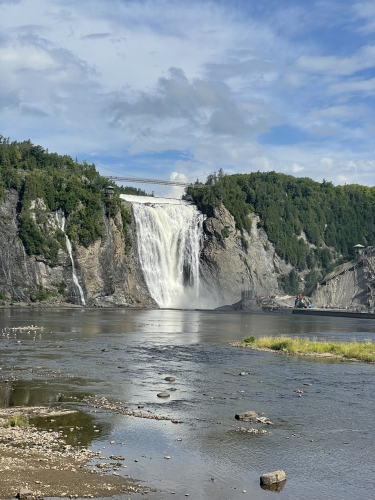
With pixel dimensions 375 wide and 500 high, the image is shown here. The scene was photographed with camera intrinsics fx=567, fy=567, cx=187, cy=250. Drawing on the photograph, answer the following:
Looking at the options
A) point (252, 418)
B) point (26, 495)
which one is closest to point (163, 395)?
point (252, 418)

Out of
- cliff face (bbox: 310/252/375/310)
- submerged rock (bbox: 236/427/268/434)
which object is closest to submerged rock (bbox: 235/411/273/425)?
submerged rock (bbox: 236/427/268/434)

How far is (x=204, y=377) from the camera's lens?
2881 cm

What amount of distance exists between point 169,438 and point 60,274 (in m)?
103

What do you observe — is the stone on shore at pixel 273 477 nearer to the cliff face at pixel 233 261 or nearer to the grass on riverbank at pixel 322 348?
the grass on riverbank at pixel 322 348

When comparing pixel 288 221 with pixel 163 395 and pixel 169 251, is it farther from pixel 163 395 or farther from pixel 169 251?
pixel 163 395

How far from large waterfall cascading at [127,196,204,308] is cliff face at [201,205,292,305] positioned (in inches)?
150

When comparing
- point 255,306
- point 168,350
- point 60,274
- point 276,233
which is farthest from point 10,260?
point 276,233

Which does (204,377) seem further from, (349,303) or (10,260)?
(349,303)

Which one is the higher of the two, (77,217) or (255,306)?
(77,217)

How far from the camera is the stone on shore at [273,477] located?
1355 cm

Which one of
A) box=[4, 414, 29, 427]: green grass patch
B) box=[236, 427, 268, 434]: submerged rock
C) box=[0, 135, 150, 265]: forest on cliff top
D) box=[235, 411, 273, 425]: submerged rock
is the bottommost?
box=[236, 427, 268, 434]: submerged rock

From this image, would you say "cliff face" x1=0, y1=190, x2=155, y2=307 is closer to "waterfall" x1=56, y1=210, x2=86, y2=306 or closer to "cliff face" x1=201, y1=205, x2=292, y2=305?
"waterfall" x1=56, y1=210, x2=86, y2=306

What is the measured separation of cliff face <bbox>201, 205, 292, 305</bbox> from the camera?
14738 centimetres

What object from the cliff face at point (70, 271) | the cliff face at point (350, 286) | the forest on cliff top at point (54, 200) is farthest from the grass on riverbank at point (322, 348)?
the cliff face at point (350, 286)
